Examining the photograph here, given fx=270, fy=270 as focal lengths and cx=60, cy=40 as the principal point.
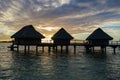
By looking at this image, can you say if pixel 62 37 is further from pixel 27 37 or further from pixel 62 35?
pixel 27 37

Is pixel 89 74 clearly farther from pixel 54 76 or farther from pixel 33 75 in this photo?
pixel 33 75

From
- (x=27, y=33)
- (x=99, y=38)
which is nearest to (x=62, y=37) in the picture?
(x=27, y=33)

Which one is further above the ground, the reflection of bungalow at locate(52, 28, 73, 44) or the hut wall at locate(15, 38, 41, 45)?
the reflection of bungalow at locate(52, 28, 73, 44)

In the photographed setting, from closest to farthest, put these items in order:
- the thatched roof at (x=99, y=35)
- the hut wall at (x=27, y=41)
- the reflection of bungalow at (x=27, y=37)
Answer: the reflection of bungalow at (x=27, y=37)
the hut wall at (x=27, y=41)
the thatched roof at (x=99, y=35)

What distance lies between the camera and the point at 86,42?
241ft

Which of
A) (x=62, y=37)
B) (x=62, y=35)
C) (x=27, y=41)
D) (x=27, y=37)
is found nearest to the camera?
(x=27, y=37)

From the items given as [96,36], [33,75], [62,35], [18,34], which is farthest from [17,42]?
[33,75]

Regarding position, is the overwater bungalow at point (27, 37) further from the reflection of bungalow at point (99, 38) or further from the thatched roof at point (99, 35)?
the reflection of bungalow at point (99, 38)

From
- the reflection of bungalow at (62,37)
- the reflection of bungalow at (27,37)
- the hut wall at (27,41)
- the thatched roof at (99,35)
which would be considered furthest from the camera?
the reflection of bungalow at (62,37)

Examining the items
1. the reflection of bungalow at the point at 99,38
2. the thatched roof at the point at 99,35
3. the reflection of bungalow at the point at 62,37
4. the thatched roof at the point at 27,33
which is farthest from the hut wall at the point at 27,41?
the thatched roof at the point at 99,35

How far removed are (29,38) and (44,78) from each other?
122 feet

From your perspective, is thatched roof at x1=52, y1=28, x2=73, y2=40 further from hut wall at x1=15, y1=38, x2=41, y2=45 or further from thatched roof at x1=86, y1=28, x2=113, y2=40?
hut wall at x1=15, y1=38, x2=41, y2=45

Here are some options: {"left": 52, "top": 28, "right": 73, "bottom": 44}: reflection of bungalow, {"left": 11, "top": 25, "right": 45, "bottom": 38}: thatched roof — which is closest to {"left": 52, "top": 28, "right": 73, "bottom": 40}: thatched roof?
{"left": 52, "top": 28, "right": 73, "bottom": 44}: reflection of bungalow

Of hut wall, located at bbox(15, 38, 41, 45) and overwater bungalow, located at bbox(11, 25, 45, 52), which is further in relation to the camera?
hut wall, located at bbox(15, 38, 41, 45)
